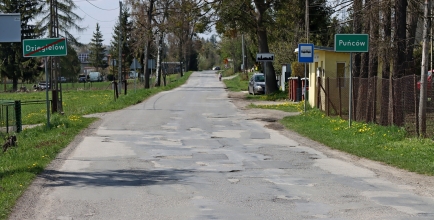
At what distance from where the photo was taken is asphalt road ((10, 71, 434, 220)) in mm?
8523

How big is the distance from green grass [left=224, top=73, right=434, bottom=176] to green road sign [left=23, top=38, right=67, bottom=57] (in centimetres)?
816

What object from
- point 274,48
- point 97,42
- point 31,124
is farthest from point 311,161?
point 97,42

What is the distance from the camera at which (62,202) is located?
363 inches

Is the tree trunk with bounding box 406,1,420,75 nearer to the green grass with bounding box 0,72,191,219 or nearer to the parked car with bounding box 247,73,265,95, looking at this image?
the green grass with bounding box 0,72,191,219

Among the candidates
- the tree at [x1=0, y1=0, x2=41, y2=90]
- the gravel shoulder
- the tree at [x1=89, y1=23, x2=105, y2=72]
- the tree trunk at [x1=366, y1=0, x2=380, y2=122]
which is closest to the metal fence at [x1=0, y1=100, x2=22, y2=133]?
the gravel shoulder

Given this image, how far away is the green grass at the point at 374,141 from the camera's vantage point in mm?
12898

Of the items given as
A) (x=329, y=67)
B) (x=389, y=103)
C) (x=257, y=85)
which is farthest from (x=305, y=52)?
(x=257, y=85)

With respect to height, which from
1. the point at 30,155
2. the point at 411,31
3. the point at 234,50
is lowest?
the point at 30,155

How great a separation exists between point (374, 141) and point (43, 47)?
10542 mm

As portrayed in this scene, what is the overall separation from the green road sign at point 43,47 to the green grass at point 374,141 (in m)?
8.16

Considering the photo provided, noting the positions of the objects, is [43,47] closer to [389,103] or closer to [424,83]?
[389,103]

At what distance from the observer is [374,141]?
15852mm

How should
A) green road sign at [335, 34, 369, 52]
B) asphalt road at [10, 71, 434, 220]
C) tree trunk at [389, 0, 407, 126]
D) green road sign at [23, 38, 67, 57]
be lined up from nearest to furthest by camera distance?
asphalt road at [10, 71, 434, 220] → green road sign at [335, 34, 369, 52] → green road sign at [23, 38, 67, 57] → tree trunk at [389, 0, 407, 126]

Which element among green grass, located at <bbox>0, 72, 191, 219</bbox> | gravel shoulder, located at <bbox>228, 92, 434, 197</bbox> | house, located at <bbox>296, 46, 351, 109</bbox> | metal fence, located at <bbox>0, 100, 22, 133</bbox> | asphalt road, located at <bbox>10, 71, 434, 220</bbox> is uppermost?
house, located at <bbox>296, 46, 351, 109</bbox>
